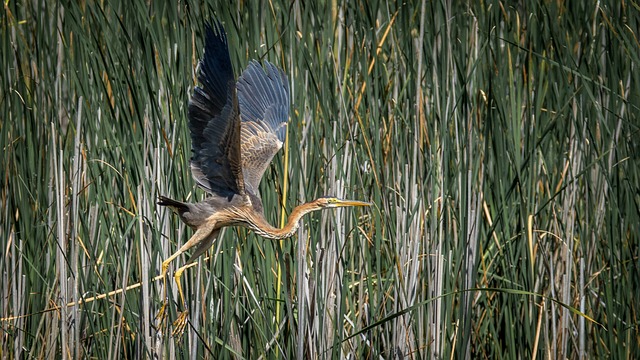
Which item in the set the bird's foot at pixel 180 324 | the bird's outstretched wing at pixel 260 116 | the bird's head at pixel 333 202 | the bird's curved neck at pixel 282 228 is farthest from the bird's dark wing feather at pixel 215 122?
the bird's foot at pixel 180 324

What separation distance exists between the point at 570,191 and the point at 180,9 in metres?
1.55

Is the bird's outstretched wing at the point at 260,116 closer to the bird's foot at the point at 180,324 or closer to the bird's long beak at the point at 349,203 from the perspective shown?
the bird's long beak at the point at 349,203

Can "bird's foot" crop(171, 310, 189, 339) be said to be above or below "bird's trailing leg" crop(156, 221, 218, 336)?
below

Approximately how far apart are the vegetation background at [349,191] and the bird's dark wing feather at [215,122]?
0.08 meters

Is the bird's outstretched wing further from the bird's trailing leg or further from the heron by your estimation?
the bird's trailing leg

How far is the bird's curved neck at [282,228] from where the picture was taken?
11.2 feet

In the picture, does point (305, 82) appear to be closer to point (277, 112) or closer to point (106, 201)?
point (277, 112)

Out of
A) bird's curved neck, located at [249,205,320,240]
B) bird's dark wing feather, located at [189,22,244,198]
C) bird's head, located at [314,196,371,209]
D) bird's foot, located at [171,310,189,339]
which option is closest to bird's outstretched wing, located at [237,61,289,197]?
bird's dark wing feather, located at [189,22,244,198]

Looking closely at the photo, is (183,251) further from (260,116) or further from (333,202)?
(260,116)

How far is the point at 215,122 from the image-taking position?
3539mm

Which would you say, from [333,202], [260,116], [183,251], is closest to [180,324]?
[183,251]

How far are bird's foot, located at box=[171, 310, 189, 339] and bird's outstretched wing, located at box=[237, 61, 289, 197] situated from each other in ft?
2.27

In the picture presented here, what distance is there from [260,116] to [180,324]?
121cm

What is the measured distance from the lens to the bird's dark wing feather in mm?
3334
